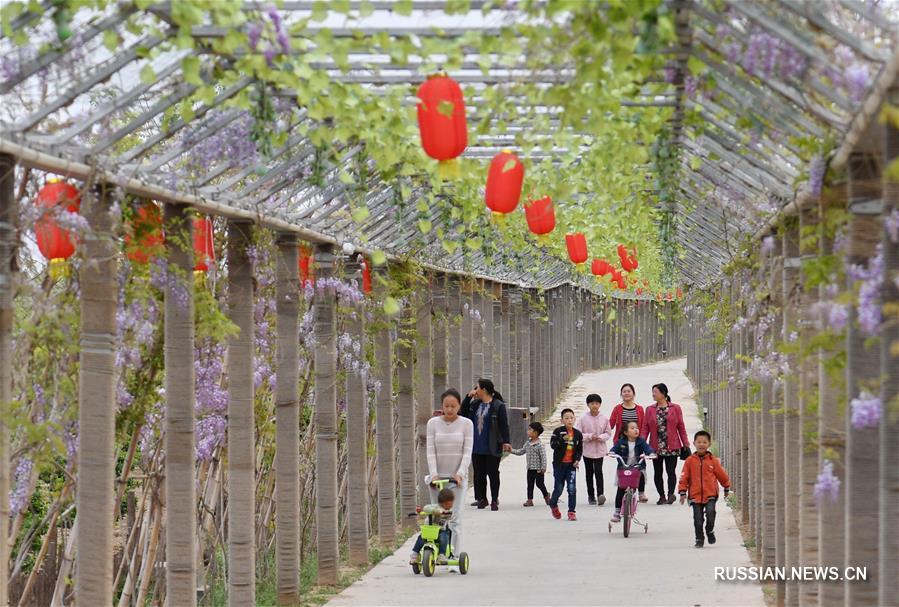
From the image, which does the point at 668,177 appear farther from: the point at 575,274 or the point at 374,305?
the point at 575,274

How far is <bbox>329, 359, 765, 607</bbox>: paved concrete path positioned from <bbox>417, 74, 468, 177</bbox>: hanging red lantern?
→ 488cm

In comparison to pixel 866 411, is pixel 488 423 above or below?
below

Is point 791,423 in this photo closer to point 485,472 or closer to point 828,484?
point 828,484

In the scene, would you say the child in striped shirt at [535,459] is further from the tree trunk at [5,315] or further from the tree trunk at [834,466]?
the tree trunk at [5,315]

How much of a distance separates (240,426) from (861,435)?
4.24 meters

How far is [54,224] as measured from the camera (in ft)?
19.5

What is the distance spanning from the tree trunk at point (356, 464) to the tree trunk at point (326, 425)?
1.01 m

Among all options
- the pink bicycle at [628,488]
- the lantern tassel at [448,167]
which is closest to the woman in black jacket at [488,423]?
the pink bicycle at [628,488]

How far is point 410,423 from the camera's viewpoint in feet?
46.8

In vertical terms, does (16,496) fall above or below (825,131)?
below

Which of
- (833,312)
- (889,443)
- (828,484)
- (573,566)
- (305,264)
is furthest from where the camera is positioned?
(573,566)

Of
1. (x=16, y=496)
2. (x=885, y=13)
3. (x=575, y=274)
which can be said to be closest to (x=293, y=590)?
(x=16, y=496)

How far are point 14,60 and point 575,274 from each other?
2245 centimetres

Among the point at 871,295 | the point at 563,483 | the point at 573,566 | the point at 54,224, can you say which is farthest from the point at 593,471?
the point at 871,295
